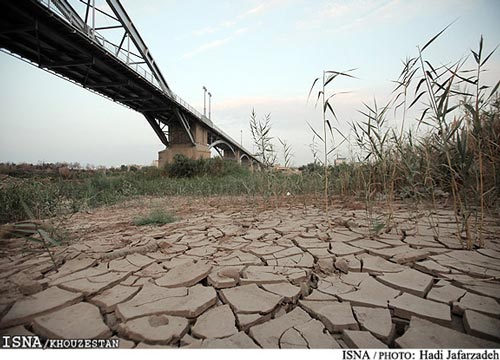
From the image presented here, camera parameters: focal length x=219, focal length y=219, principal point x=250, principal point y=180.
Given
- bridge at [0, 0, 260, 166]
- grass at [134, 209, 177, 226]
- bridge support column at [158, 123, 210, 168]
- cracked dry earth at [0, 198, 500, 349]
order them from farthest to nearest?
1. bridge support column at [158, 123, 210, 168]
2. bridge at [0, 0, 260, 166]
3. grass at [134, 209, 177, 226]
4. cracked dry earth at [0, 198, 500, 349]

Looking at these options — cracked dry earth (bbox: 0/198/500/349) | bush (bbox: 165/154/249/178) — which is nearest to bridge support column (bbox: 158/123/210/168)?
bush (bbox: 165/154/249/178)

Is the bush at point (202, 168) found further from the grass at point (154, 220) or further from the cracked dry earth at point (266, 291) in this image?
the cracked dry earth at point (266, 291)

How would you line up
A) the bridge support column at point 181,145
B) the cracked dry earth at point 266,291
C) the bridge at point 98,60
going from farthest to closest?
the bridge support column at point 181,145
the bridge at point 98,60
the cracked dry earth at point 266,291

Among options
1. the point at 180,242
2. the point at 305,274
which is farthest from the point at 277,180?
the point at 305,274

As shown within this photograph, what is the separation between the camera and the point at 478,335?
0.78 m

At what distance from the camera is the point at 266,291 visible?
3.66 feet

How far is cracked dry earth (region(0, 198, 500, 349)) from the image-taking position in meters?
0.83

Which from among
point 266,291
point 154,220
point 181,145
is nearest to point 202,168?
point 154,220

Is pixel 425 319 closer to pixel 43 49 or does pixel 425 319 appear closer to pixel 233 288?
pixel 233 288

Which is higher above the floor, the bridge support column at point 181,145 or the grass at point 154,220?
the bridge support column at point 181,145

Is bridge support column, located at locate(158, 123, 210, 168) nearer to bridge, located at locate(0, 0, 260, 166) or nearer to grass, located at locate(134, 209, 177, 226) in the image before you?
bridge, located at locate(0, 0, 260, 166)

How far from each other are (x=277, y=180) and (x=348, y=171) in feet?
4.46

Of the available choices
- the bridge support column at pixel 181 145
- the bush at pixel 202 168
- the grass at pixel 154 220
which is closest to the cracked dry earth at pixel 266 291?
the grass at pixel 154 220

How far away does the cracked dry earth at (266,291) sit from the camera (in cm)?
83
